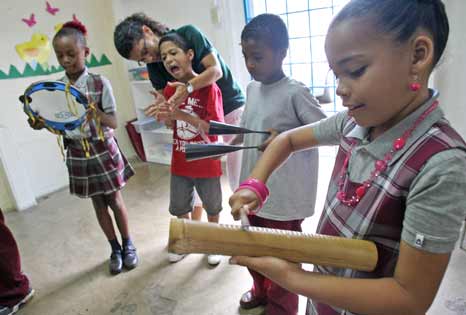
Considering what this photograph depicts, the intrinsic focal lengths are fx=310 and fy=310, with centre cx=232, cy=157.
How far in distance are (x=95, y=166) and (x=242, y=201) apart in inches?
48.6

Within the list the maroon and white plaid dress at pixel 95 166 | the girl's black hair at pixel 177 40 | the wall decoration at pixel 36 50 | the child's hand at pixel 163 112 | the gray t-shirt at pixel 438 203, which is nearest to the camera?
the gray t-shirt at pixel 438 203

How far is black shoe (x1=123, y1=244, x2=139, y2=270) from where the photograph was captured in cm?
182

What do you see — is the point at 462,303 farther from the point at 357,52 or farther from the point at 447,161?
the point at 357,52

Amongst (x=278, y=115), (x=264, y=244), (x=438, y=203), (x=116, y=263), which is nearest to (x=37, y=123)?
(x=116, y=263)

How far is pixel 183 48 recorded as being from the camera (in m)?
1.42

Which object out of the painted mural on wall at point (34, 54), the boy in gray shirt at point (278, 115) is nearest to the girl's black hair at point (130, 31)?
the boy in gray shirt at point (278, 115)

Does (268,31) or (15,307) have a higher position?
(268,31)

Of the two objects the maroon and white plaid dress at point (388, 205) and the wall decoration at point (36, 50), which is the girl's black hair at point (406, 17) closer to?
the maroon and white plaid dress at point (388, 205)

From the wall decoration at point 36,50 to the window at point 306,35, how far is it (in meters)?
1.85

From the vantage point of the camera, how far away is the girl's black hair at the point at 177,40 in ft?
4.61

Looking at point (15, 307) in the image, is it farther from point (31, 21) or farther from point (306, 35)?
point (306, 35)

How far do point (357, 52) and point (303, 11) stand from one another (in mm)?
2454

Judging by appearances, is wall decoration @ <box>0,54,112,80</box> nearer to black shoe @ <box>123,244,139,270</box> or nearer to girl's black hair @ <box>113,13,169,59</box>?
girl's black hair @ <box>113,13,169,59</box>

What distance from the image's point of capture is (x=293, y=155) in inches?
44.4
